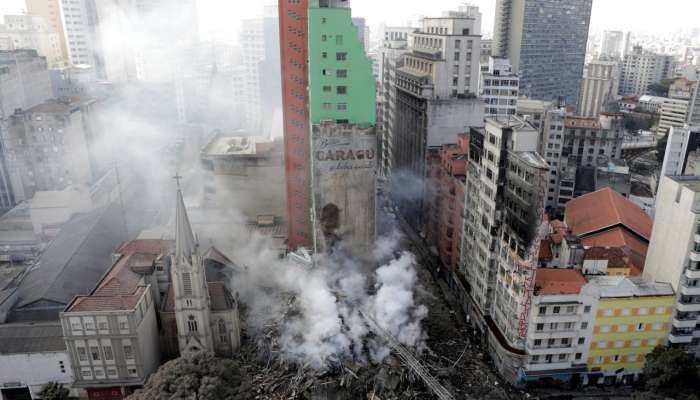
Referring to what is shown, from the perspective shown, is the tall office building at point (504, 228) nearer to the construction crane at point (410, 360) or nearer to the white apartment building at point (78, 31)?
the construction crane at point (410, 360)

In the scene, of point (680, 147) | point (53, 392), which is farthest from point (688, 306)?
point (53, 392)

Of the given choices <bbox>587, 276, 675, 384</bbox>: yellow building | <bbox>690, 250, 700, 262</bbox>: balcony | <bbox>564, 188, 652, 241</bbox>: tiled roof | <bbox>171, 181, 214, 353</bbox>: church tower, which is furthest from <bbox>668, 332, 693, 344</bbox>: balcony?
<bbox>171, 181, 214, 353</bbox>: church tower

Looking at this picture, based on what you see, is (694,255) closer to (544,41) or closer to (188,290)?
(188,290)

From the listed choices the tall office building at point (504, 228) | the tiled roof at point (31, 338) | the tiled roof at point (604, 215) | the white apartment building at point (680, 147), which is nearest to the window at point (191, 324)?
the tiled roof at point (31, 338)

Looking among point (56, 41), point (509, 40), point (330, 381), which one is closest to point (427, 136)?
point (330, 381)

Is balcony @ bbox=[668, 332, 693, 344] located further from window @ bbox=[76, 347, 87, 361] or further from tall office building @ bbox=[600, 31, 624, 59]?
tall office building @ bbox=[600, 31, 624, 59]
